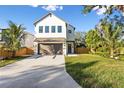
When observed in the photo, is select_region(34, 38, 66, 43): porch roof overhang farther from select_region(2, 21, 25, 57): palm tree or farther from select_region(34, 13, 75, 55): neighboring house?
select_region(2, 21, 25, 57): palm tree

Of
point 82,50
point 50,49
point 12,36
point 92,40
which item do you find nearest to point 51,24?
point 50,49

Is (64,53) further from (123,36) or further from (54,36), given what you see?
(123,36)

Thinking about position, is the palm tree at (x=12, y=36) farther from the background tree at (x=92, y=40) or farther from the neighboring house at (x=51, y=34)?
the background tree at (x=92, y=40)

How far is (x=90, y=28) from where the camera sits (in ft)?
130

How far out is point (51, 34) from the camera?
36188 mm

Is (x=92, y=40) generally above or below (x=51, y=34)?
below

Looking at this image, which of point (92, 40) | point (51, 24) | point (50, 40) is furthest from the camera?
point (92, 40)

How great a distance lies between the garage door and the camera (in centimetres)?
3662

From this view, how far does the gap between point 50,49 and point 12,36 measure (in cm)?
1057

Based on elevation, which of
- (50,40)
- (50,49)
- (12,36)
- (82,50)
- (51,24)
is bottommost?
(82,50)

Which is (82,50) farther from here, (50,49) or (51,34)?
(51,34)
